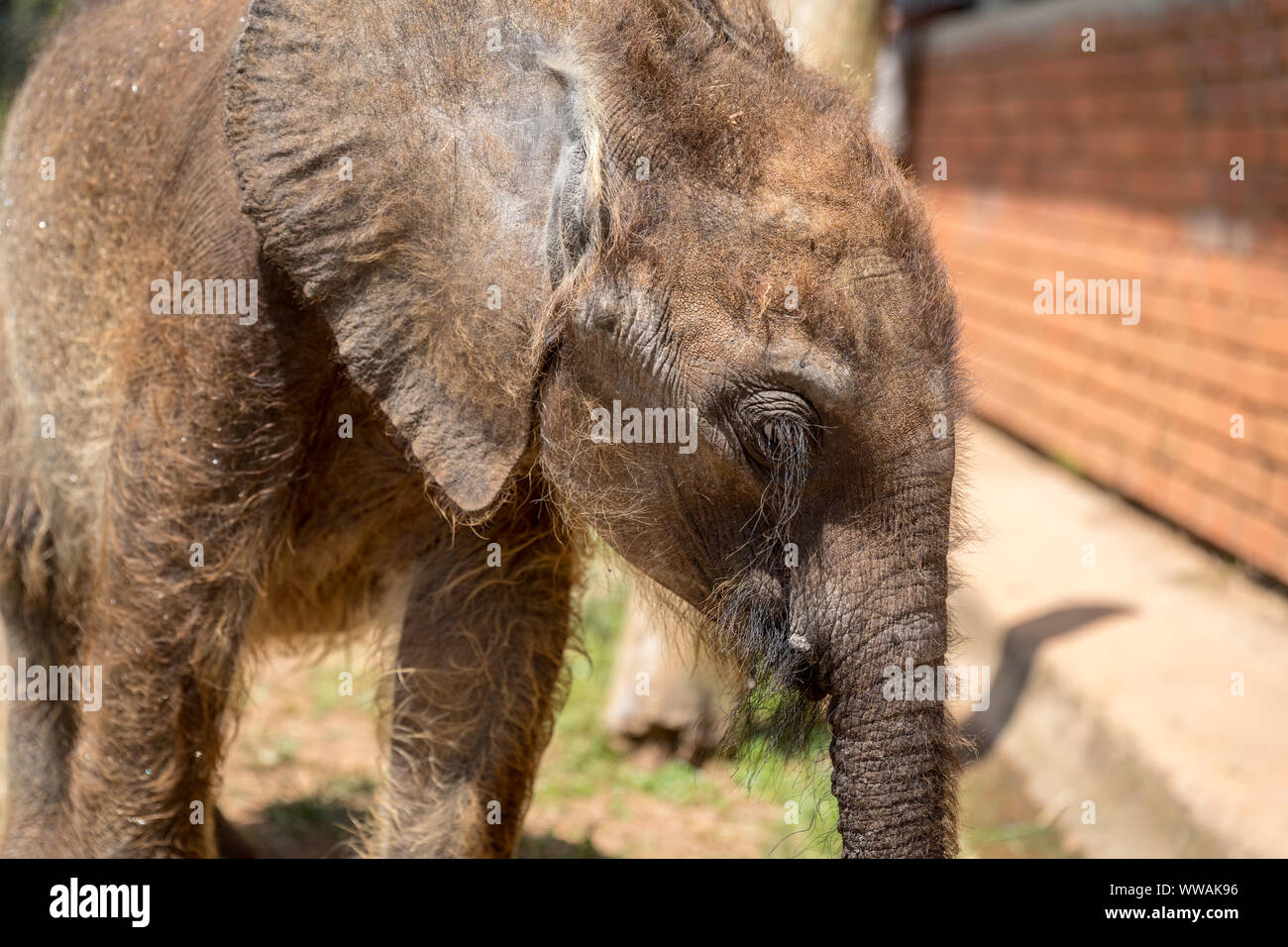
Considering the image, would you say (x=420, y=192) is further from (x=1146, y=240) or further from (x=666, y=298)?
(x=1146, y=240)

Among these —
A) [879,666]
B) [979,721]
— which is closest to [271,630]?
[879,666]

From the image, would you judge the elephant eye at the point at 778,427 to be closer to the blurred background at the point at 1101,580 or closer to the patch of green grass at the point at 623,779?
the blurred background at the point at 1101,580

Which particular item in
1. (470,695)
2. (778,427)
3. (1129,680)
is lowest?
(470,695)

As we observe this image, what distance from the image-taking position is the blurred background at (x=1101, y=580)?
4699 millimetres

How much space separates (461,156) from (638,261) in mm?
386

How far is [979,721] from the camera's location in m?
5.77

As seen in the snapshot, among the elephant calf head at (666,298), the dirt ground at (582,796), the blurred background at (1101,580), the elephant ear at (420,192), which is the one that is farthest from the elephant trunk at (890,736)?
the dirt ground at (582,796)

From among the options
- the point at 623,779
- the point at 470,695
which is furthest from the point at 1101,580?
the point at 470,695

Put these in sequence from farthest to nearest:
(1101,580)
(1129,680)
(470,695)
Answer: (1101,580) < (1129,680) < (470,695)

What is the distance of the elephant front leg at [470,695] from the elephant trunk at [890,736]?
3.67ft

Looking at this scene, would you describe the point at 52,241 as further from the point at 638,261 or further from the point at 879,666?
the point at 879,666

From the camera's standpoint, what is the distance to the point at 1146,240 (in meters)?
6.91

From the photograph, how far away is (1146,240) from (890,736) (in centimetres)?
512

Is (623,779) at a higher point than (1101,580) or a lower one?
lower
